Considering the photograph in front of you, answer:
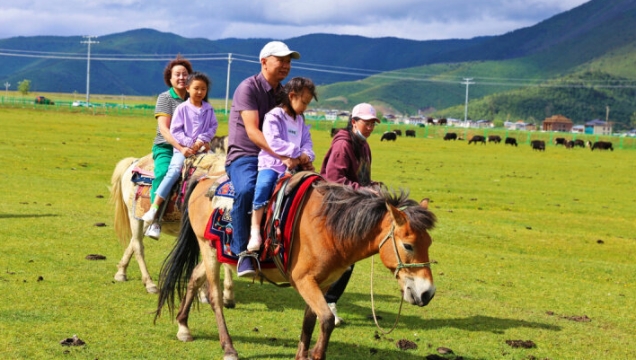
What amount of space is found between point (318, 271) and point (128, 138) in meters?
36.6

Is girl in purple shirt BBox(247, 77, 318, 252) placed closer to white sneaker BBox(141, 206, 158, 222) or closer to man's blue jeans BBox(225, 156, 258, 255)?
man's blue jeans BBox(225, 156, 258, 255)

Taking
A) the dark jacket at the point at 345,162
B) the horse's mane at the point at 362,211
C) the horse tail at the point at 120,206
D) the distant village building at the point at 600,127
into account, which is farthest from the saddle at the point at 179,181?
the distant village building at the point at 600,127

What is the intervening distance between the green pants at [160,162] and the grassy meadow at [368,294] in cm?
138

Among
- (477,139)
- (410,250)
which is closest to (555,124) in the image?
(477,139)

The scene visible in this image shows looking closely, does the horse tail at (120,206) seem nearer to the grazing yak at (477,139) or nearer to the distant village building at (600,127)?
the grazing yak at (477,139)

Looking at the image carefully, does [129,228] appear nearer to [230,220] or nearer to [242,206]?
[230,220]

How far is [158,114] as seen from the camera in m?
9.23

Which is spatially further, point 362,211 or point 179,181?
point 179,181

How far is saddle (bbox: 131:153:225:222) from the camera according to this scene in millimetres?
7917

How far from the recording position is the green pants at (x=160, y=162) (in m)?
9.06

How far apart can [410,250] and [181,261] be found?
2854mm

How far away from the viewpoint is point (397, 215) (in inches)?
228

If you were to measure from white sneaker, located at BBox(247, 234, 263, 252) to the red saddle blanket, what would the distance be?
7cm

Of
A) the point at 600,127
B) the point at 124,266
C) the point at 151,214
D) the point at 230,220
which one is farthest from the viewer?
the point at 600,127
